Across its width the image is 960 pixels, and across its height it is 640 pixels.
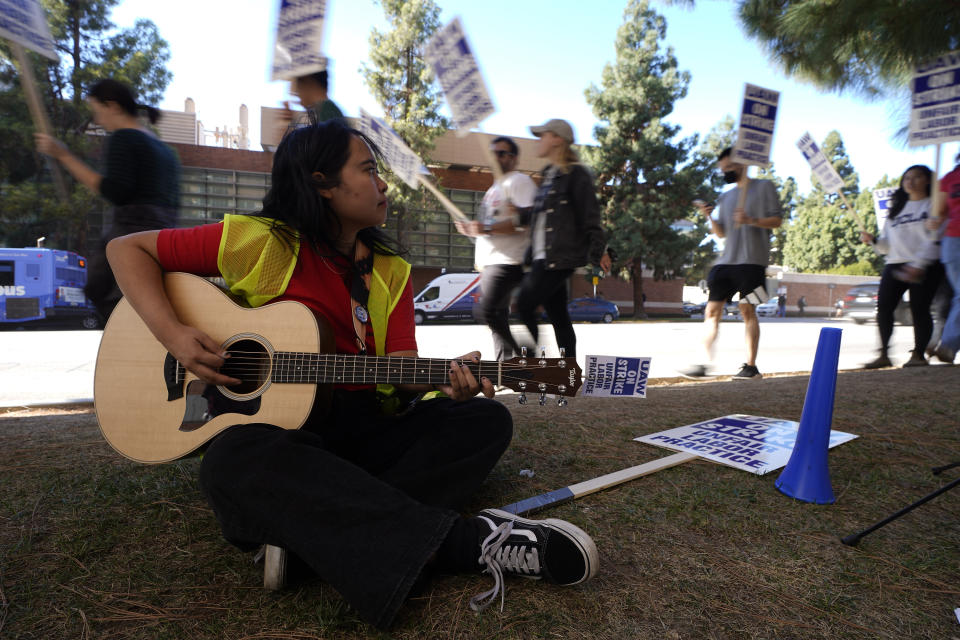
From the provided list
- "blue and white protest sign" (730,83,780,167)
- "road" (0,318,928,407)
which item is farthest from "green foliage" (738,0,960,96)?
"road" (0,318,928,407)

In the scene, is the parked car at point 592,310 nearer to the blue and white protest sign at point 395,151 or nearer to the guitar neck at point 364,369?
the blue and white protest sign at point 395,151

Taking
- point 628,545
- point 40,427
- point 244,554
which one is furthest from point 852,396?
point 40,427

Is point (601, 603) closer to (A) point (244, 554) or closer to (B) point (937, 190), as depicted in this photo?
(A) point (244, 554)

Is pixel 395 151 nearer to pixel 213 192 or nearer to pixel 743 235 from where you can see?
pixel 743 235

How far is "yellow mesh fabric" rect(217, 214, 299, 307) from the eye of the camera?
1.88 metres

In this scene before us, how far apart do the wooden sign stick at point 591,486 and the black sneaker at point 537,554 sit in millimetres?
390

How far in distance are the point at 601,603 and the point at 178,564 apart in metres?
1.31

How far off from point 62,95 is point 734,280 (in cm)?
2323

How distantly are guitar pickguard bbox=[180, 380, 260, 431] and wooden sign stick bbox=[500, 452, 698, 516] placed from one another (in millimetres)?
983

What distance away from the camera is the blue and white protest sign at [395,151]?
4995mm

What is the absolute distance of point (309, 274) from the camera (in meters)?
1.98

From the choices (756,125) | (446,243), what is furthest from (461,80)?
(446,243)

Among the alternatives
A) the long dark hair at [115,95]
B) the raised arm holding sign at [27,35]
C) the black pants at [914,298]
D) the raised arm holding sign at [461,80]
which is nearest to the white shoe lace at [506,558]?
the raised arm holding sign at [27,35]

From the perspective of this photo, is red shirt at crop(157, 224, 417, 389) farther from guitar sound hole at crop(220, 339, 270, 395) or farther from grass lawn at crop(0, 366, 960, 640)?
grass lawn at crop(0, 366, 960, 640)
